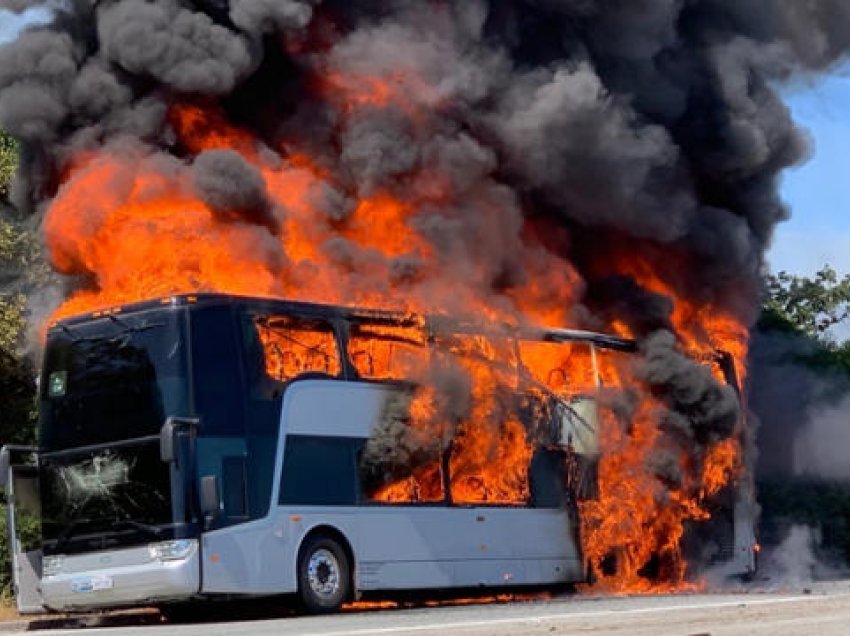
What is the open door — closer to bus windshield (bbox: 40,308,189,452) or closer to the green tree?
bus windshield (bbox: 40,308,189,452)

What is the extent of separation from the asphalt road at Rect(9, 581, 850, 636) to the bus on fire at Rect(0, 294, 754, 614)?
2.96 ft

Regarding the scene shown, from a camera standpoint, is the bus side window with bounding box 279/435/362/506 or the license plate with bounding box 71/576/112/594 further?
the bus side window with bounding box 279/435/362/506

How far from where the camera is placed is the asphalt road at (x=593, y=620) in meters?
14.5

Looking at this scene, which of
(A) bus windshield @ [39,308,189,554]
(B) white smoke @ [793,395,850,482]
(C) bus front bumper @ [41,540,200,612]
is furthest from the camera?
(B) white smoke @ [793,395,850,482]

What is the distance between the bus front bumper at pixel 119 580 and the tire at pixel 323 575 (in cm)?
164

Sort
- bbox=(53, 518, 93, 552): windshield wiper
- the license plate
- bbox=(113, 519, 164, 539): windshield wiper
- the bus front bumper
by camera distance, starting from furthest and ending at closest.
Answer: bbox=(53, 518, 93, 552): windshield wiper, the license plate, bbox=(113, 519, 164, 539): windshield wiper, the bus front bumper

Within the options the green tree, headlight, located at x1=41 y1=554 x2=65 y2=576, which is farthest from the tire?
the green tree

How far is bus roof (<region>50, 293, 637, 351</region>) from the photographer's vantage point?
1964cm

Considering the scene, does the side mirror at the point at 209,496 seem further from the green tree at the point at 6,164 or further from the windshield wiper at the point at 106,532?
the green tree at the point at 6,164

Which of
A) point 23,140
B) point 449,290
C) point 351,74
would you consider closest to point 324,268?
point 449,290

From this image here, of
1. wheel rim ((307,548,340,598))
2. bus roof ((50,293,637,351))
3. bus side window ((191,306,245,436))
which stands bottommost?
wheel rim ((307,548,340,598))

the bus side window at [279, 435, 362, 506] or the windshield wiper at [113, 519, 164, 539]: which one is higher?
the bus side window at [279, 435, 362, 506]

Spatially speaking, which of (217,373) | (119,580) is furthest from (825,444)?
(119,580)

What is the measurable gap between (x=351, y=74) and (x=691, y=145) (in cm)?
666
